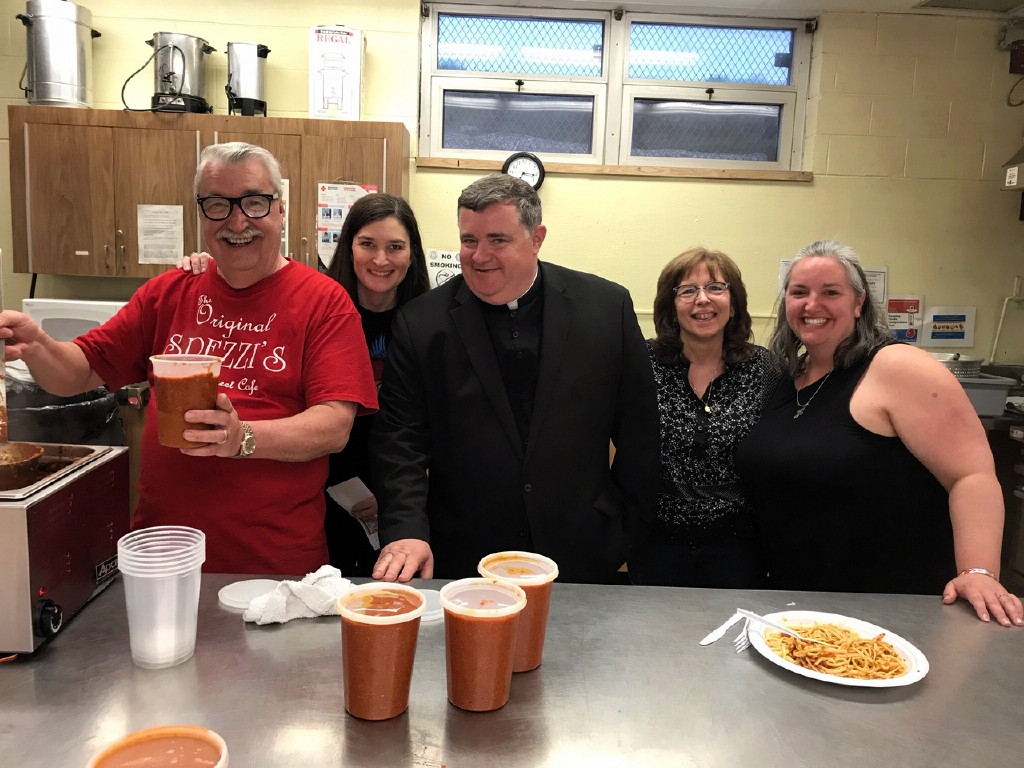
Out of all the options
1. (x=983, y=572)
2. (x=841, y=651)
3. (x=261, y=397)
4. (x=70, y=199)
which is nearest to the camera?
(x=841, y=651)

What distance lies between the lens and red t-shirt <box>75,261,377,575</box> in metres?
1.69

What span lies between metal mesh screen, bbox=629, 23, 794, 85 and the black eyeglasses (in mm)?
3260

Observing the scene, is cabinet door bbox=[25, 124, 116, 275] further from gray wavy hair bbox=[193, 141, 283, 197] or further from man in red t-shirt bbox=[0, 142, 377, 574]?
gray wavy hair bbox=[193, 141, 283, 197]

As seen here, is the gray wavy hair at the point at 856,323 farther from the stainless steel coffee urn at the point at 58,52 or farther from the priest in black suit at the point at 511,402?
the stainless steel coffee urn at the point at 58,52

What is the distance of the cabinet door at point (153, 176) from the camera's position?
386 centimetres

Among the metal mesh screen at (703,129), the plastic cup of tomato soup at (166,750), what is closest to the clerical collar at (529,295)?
the plastic cup of tomato soup at (166,750)

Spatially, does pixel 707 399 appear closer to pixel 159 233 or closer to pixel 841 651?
pixel 841 651

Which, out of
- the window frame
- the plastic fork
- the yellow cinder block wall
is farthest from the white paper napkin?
the window frame

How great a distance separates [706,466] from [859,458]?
0.47 metres

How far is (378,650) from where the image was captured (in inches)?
39.9

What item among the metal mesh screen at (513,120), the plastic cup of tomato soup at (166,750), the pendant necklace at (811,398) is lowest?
the plastic cup of tomato soup at (166,750)

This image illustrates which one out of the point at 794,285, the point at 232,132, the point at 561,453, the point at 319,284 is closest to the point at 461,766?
the point at 561,453

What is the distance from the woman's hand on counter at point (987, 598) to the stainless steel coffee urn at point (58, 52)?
14.2 feet

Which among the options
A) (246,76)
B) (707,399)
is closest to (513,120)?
(246,76)
